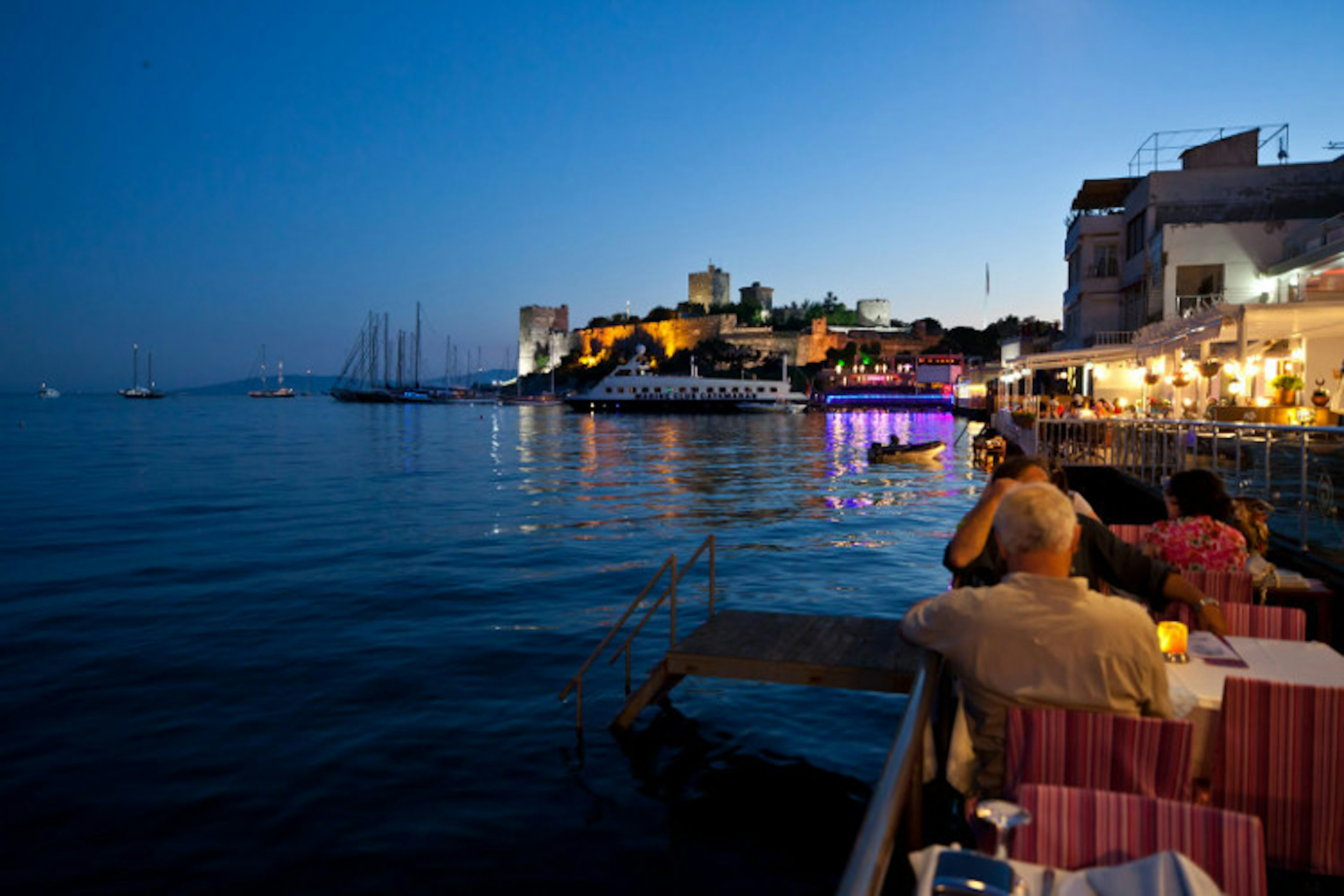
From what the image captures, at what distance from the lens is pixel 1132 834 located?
2736 millimetres

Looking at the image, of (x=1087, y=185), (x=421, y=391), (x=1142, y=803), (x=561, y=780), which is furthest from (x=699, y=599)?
(x=421, y=391)

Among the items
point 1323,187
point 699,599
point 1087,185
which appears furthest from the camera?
point 1087,185

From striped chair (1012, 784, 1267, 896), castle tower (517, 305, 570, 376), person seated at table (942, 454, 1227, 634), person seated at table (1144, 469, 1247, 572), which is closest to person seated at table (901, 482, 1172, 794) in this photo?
striped chair (1012, 784, 1267, 896)

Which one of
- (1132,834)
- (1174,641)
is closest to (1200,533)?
(1174,641)

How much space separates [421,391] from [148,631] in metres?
157

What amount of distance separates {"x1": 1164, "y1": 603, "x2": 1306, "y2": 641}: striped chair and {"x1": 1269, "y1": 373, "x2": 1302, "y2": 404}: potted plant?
15.4 metres

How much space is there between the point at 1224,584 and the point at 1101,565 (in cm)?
101

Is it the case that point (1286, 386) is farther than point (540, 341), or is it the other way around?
point (540, 341)

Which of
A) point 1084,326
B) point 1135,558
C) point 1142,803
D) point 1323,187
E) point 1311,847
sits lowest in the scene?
point 1311,847

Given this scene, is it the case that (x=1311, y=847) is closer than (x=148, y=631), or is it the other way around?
(x=1311, y=847)

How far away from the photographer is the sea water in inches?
250

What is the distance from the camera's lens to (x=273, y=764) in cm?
778

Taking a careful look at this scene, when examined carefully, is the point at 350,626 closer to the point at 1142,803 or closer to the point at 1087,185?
the point at 1142,803

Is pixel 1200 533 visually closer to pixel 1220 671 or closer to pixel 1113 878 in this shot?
pixel 1220 671
